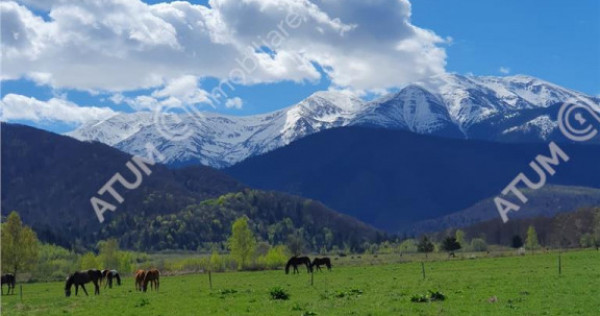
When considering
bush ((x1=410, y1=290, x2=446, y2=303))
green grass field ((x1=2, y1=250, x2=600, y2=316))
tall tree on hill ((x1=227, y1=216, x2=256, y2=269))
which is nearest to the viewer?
green grass field ((x1=2, y1=250, x2=600, y2=316))

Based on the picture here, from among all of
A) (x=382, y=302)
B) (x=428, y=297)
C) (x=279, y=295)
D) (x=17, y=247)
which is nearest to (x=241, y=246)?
(x=17, y=247)

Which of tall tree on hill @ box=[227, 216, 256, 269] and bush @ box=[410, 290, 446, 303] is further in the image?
tall tree on hill @ box=[227, 216, 256, 269]

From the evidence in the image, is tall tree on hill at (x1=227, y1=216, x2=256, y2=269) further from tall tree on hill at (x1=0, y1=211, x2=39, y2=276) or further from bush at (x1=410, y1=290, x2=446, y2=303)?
bush at (x1=410, y1=290, x2=446, y2=303)

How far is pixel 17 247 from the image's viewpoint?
9206cm

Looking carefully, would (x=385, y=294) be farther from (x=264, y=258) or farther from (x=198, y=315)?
(x=264, y=258)

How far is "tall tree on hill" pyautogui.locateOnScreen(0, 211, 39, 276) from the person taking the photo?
299ft

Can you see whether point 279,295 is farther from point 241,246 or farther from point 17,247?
point 241,246

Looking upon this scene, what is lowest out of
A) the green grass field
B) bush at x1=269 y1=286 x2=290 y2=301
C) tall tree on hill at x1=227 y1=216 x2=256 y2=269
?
the green grass field

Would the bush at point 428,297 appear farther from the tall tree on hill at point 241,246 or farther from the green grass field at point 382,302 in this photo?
the tall tree on hill at point 241,246

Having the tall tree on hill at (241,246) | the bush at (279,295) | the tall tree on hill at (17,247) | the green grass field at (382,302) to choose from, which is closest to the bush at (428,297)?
the green grass field at (382,302)

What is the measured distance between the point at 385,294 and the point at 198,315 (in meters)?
12.7

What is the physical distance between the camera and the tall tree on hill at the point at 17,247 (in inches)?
3583

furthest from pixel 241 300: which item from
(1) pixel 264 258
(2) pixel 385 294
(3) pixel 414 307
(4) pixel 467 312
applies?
(1) pixel 264 258

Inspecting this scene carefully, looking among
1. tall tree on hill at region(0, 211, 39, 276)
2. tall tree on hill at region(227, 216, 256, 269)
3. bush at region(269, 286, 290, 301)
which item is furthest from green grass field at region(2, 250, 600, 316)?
tall tree on hill at region(227, 216, 256, 269)
